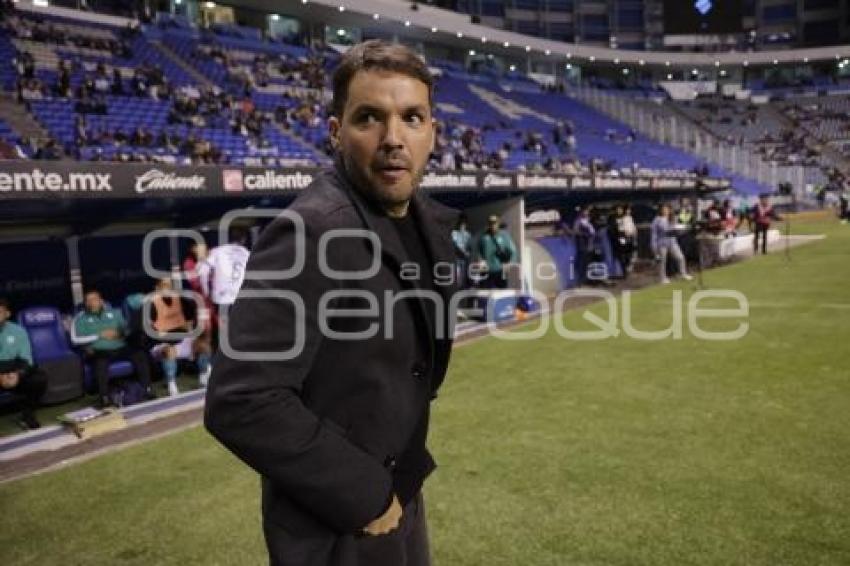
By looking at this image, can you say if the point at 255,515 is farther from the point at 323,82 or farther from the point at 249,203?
the point at 323,82

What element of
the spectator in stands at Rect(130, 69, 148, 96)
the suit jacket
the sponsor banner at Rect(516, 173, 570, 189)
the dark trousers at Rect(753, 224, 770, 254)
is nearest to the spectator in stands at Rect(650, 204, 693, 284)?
the sponsor banner at Rect(516, 173, 570, 189)

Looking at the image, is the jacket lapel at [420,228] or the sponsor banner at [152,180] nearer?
the jacket lapel at [420,228]

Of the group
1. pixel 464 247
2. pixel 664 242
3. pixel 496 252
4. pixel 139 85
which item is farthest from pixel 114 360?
pixel 139 85

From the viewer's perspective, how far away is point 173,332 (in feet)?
30.4

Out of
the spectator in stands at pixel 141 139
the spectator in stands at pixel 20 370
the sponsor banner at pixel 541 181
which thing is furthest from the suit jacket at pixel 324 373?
the spectator in stands at pixel 141 139

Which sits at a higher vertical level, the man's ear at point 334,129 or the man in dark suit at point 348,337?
the man's ear at point 334,129

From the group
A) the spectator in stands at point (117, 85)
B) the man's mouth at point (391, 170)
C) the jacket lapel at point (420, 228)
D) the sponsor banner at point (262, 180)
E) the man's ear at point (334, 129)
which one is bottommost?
the jacket lapel at point (420, 228)

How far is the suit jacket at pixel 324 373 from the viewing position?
1.44 metres

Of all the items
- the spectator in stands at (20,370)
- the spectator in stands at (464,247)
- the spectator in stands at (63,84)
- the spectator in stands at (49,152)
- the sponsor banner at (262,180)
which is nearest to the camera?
the spectator in stands at (20,370)

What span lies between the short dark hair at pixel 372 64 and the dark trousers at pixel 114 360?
26.1 feet

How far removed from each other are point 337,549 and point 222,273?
314 inches

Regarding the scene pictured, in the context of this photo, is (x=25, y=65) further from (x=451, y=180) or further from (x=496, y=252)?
(x=496, y=252)

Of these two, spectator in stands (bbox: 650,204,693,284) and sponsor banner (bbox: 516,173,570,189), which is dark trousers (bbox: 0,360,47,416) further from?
spectator in stands (bbox: 650,204,693,284)

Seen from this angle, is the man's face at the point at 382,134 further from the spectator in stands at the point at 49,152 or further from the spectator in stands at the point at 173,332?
the spectator in stands at the point at 49,152
